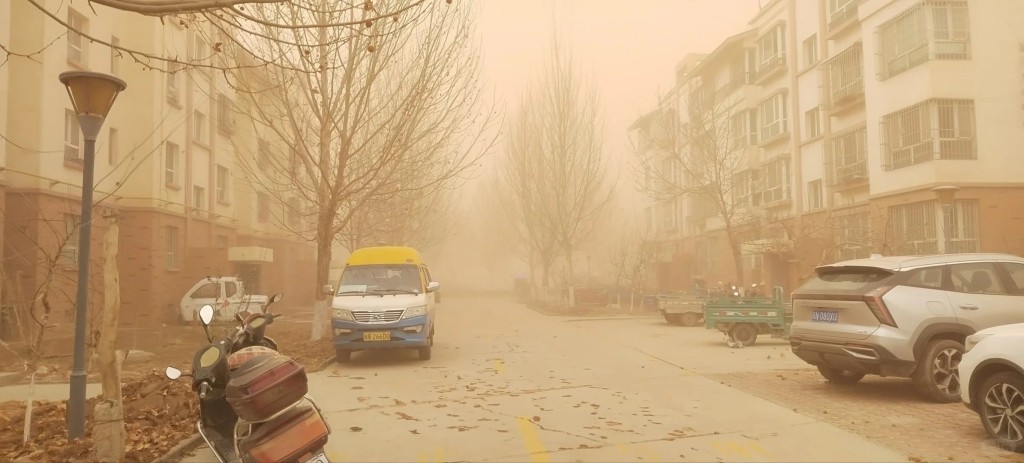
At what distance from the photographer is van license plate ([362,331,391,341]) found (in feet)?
40.7

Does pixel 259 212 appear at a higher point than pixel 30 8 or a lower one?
lower

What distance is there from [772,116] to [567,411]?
28.3m

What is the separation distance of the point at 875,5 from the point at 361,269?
19.6 m

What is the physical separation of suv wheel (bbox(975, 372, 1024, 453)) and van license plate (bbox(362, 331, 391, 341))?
900 centimetres

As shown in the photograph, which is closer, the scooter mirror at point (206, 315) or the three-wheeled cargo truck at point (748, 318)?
the scooter mirror at point (206, 315)

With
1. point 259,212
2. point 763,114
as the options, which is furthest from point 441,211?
point 763,114

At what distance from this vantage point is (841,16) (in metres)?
26.3

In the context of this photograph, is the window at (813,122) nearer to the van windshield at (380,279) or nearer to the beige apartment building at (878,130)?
the beige apartment building at (878,130)

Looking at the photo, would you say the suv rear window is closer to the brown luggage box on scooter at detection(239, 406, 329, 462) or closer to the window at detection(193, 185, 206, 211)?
the brown luggage box on scooter at detection(239, 406, 329, 462)

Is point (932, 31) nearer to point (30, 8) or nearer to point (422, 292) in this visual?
point (422, 292)

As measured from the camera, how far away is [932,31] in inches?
802

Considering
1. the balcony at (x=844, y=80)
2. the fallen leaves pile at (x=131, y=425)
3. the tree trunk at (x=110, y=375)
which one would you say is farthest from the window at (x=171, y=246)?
the balcony at (x=844, y=80)

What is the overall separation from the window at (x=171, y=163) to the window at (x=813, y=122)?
25.7 meters

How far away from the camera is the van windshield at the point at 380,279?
1331 centimetres
